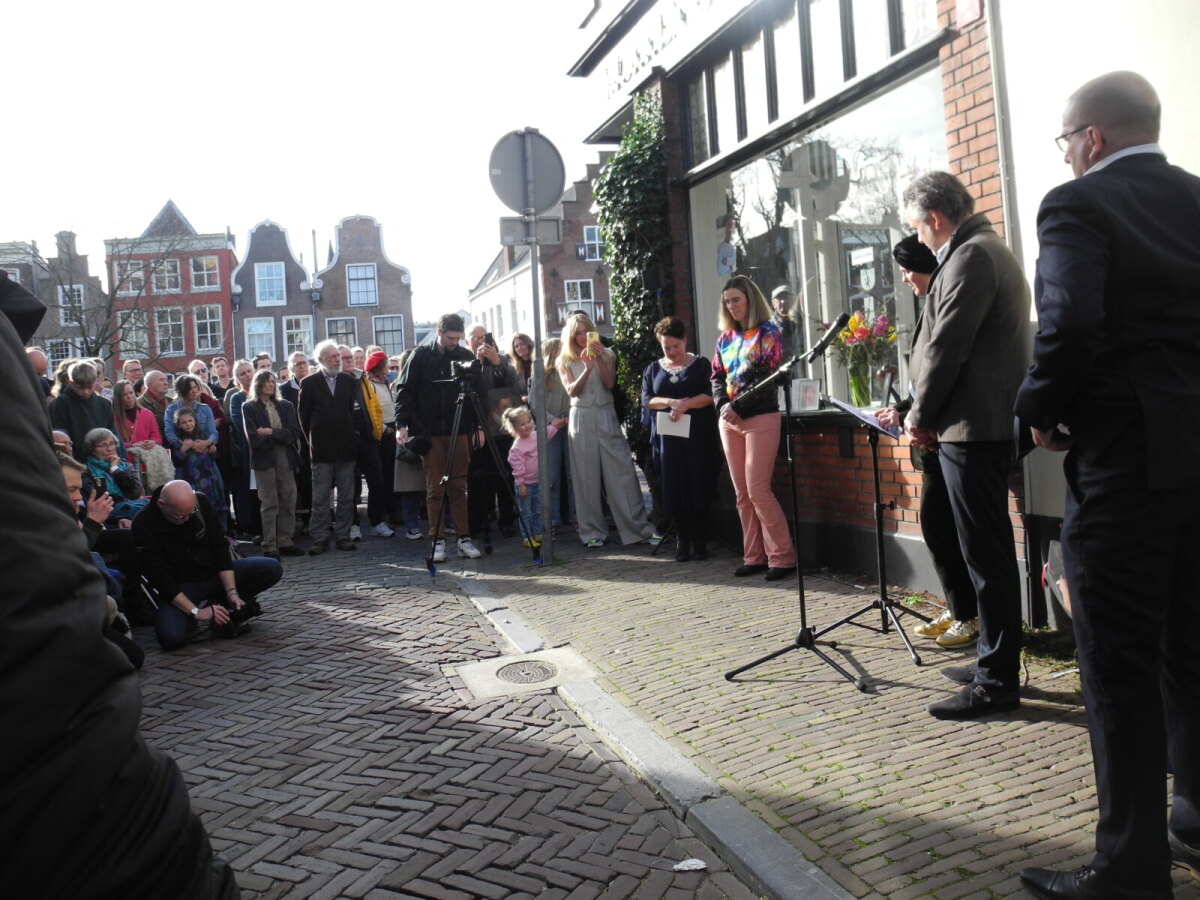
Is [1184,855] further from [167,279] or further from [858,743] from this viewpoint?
[167,279]

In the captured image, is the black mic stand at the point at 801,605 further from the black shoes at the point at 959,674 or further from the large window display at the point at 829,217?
the large window display at the point at 829,217

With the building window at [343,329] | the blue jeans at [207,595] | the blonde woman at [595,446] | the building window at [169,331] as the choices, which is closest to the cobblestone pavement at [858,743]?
the blue jeans at [207,595]

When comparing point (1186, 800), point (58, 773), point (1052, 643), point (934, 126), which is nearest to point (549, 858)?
point (1186, 800)

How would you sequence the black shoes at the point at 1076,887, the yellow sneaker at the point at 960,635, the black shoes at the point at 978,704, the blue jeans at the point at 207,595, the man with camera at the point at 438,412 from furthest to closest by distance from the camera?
the man with camera at the point at 438,412 → the blue jeans at the point at 207,595 → the yellow sneaker at the point at 960,635 → the black shoes at the point at 978,704 → the black shoes at the point at 1076,887

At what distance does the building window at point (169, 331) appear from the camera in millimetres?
51750

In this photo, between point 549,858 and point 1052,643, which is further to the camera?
point 1052,643

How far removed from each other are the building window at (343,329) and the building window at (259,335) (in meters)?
2.92

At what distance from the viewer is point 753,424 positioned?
7.55m

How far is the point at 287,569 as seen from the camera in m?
9.75

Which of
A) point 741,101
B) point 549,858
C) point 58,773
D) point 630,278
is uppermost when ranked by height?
point 741,101

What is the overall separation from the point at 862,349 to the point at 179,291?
53.1 meters

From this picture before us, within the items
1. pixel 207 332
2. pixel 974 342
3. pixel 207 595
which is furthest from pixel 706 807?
pixel 207 332

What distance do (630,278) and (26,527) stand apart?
914 centimetres

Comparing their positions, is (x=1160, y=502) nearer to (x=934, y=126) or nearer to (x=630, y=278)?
(x=934, y=126)
